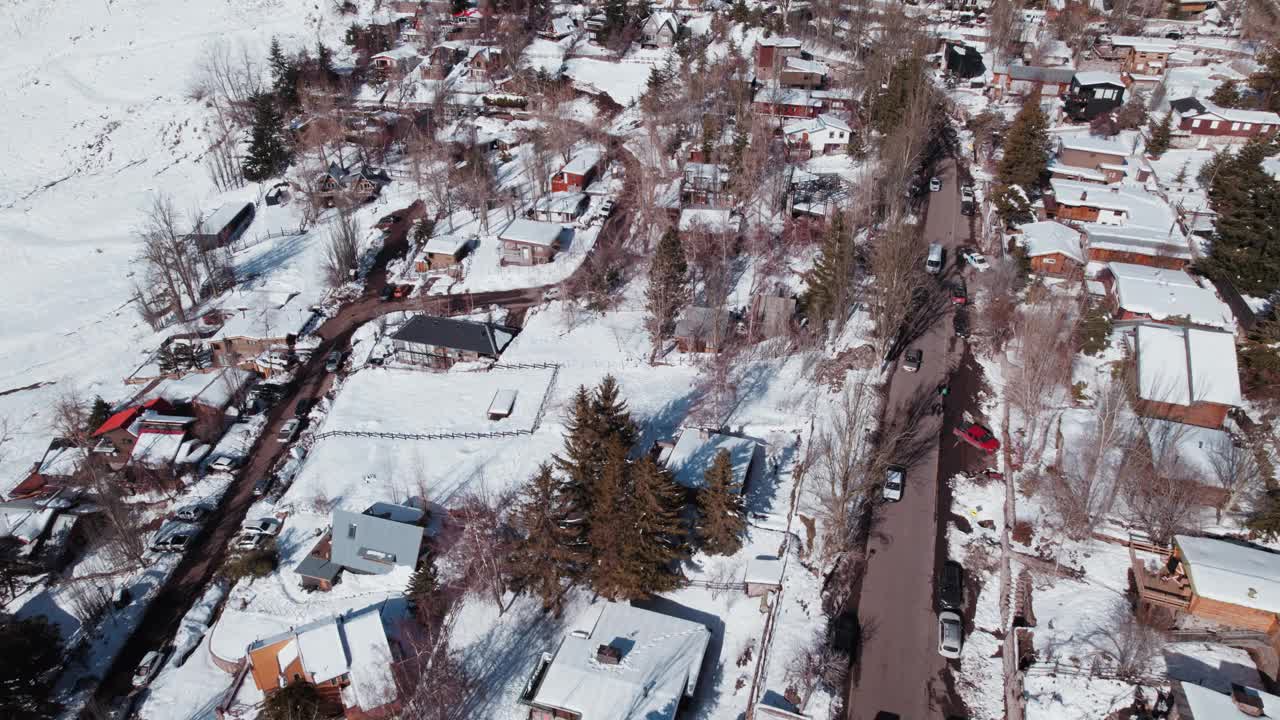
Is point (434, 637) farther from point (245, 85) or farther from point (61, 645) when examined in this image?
point (245, 85)

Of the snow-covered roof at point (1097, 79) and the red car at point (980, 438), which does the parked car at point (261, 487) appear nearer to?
the red car at point (980, 438)

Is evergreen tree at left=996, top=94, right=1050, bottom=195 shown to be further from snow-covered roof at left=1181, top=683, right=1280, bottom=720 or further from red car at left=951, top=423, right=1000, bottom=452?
snow-covered roof at left=1181, top=683, right=1280, bottom=720

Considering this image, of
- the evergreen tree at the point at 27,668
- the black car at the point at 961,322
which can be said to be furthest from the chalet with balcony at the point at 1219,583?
the evergreen tree at the point at 27,668

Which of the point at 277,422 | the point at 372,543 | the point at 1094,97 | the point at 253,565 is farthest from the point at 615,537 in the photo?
the point at 1094,97

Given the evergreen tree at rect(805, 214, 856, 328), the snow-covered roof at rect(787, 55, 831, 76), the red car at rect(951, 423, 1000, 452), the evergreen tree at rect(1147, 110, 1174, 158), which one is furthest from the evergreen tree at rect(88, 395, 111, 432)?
the evergreen tree at rect(1147, 110, 1174, 158)

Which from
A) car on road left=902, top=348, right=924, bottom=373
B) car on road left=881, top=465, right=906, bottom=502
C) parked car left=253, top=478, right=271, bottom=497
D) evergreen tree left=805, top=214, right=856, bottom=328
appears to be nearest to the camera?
car on road left=881, top=465, right=906, bottom=502
